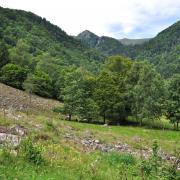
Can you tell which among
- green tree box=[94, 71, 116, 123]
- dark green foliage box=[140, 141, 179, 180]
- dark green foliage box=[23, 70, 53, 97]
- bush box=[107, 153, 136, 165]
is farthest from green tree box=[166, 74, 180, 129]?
dark green foliage box=[140, 141, 179, 180]

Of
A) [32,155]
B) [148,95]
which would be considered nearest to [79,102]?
[148,95]

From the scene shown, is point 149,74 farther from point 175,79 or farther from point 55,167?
point 55,167

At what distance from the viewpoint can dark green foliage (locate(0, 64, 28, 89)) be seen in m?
101

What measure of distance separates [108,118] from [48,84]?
3365cm

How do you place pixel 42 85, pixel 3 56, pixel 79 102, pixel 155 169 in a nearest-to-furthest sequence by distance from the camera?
pixel 155 169
pixel 79 102
pixel 42 85
pixel 3 56

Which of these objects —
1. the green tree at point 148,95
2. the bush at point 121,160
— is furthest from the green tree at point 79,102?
the bush at point 121,160

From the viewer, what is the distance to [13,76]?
102m

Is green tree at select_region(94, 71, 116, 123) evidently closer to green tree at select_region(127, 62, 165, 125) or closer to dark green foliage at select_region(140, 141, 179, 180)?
green tree at select_region(127, 62, 165, 125)

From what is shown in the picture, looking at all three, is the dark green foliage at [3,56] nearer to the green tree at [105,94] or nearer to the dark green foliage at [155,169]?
the green tree at [105,94]

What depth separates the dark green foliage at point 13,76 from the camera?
332 feet

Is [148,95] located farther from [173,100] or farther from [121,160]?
[121,160]

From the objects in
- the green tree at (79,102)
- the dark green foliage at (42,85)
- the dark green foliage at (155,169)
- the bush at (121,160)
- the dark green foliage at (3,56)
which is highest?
the dark green foliage at (3,56)

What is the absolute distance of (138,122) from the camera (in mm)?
81875

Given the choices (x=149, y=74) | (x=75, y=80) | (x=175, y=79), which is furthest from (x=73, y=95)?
(x=175, y=79)
